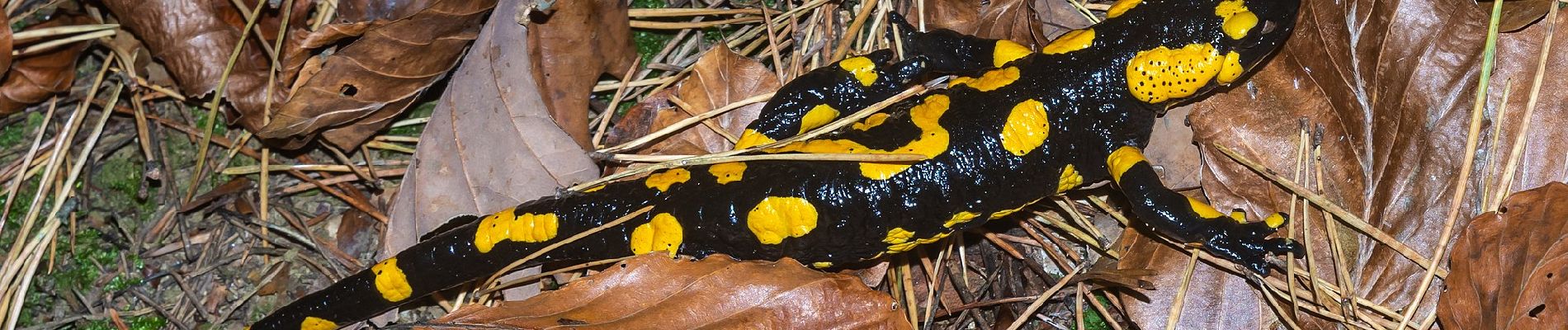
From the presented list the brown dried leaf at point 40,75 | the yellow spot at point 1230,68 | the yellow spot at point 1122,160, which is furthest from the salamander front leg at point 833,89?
the brown dried leaf at point 40,75

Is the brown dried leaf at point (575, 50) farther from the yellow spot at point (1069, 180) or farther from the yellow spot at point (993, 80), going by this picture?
the yellow spot at point (1069, 180)

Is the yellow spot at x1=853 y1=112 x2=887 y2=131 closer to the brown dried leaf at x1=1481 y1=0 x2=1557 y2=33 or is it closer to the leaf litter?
the leaf litter

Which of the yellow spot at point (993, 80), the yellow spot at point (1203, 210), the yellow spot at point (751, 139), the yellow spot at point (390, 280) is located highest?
the yellow spot at point (993, 80)

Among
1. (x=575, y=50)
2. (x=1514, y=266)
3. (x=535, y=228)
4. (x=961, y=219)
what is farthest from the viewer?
(x=575, y=50)

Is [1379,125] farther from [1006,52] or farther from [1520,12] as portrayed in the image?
[1006,52]

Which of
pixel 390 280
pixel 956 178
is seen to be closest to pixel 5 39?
pixel 390 280

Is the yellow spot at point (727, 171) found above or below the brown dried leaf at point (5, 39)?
below
